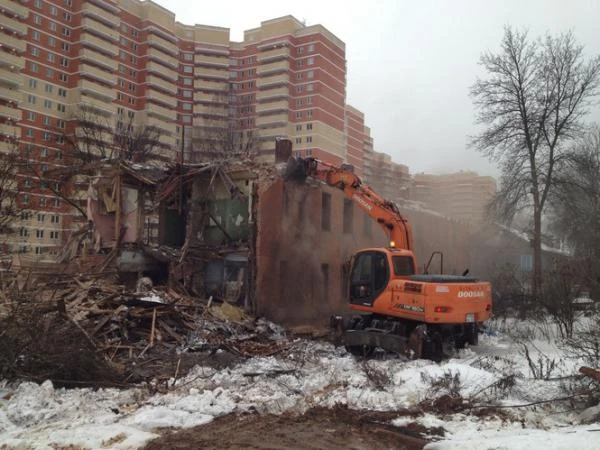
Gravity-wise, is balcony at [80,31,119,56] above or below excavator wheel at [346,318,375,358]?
above

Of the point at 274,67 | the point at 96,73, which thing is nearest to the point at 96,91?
the point at 96,73

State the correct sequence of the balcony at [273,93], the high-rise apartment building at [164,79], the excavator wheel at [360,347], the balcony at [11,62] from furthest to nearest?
the balcony at [273,93] < the high-rise apartment building at [164,79] < the balcony at [11,62] < the excavator wheel at [360,347]

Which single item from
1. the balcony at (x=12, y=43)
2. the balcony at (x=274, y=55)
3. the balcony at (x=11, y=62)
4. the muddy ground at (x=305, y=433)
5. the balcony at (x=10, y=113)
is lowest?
the muddy ground at (x=305, y=433)

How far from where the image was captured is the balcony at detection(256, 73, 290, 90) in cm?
7788

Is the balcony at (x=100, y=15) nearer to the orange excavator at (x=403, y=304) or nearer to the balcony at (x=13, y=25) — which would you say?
the balcony at (x=13, y=25)

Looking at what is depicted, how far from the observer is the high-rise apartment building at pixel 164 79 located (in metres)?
58.2

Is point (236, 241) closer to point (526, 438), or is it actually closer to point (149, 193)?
point (149, 193)

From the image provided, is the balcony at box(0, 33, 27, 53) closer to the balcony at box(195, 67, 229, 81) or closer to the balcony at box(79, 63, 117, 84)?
the balcony at box(79, 63, 117, 84)

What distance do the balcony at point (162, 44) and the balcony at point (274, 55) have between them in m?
12.8

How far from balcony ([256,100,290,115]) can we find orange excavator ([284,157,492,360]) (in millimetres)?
65833

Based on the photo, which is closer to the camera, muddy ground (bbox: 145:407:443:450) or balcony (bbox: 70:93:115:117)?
muddy ground (bbox: 145:407:443:450)

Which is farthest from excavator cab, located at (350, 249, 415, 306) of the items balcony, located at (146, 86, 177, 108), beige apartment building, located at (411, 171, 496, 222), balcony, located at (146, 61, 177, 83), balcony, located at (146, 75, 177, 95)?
balcony, located at (146, 61, 177, 83)

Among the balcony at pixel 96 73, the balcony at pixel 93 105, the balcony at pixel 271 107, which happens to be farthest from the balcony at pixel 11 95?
the balcony at pixel 271 107

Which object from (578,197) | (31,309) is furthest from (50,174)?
(578,197)
